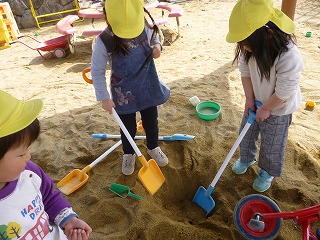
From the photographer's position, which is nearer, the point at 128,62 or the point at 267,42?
the point at 267,42

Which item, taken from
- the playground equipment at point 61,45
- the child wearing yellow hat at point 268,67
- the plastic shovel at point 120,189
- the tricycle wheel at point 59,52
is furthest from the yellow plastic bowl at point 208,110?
the tricycle wheel at point 59,52

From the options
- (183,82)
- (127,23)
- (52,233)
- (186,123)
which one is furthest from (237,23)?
(183,82)

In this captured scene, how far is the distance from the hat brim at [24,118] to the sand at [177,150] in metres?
1.14

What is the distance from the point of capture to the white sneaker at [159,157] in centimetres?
224

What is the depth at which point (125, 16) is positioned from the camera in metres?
1.49

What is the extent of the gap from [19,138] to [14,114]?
0.29 ft

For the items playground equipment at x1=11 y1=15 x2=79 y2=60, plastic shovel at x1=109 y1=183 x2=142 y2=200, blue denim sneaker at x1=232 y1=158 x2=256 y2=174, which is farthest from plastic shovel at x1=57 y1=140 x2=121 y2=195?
playground equipment at x1=11 y1=15 x2=79 y2=60

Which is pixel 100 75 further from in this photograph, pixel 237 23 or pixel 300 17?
pixel 300 17

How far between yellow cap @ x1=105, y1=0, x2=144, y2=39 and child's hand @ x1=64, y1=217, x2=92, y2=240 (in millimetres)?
921

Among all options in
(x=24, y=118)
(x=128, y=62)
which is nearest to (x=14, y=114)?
(x=24, y=118)

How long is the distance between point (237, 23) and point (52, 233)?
122 cm

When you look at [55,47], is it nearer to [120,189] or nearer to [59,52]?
[59,52]

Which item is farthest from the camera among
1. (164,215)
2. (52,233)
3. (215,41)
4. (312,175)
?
(215,41)

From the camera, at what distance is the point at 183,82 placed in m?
3.62
